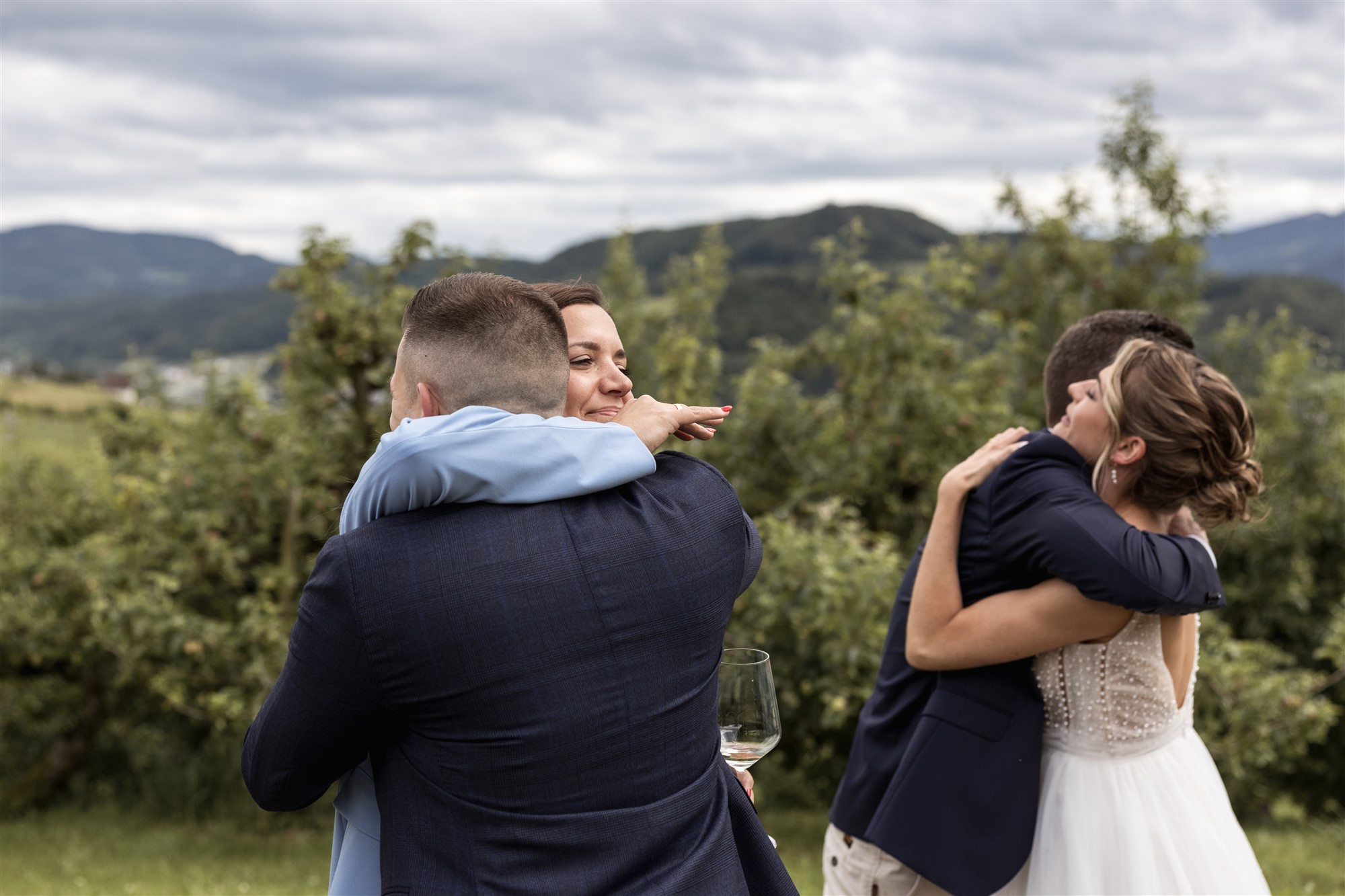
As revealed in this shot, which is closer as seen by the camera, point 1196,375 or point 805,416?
point 1196,375

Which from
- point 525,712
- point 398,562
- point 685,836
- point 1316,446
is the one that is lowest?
point 1316,446

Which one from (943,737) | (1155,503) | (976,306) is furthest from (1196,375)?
(976,306)

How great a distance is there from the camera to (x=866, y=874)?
2.99m

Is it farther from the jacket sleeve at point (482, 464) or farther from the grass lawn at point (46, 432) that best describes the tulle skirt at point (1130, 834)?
the grass lawn at point (46, 432)

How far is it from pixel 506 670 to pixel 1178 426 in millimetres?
1791

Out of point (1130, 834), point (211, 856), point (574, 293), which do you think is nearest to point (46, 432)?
point (211, 856)

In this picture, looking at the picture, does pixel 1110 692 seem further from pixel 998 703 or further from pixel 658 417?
pixel 658 417

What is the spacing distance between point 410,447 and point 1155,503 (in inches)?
78.4

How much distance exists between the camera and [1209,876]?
2.83 m

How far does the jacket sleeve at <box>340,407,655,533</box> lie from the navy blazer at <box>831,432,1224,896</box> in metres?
1.31

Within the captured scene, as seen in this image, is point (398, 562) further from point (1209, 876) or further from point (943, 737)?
point (1209, 876)

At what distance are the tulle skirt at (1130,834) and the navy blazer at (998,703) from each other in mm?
80

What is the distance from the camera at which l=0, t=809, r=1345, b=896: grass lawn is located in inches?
261

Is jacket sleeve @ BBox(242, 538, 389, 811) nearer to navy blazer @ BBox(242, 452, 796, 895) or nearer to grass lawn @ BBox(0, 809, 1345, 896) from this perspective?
navy blazer @ BBox(242, 452, 796, 895)
